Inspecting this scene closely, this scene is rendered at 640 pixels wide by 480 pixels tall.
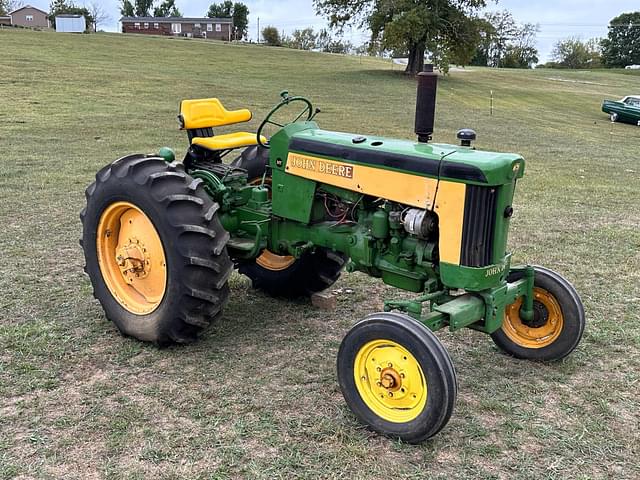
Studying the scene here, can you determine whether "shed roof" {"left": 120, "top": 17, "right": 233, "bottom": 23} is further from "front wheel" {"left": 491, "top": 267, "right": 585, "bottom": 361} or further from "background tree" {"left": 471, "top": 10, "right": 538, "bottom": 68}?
"front wheel" {"left": 491, "top": 267, "right": 585, "bottom": 361}

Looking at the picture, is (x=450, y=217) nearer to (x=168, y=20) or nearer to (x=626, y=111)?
(x=626, y=111)

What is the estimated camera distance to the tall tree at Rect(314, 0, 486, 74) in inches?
1156

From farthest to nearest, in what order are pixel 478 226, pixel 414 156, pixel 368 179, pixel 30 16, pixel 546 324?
pixel 30 16 < pixel 546 324 < pixel 368 179 < pixel 414 156 < pixel 478 226

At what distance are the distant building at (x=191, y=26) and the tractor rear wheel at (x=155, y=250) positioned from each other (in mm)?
83089

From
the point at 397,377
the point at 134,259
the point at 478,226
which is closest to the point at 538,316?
the point at 478,226

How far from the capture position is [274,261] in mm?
5137

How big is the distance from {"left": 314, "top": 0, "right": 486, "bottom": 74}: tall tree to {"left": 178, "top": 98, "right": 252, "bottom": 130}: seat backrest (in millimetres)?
25812

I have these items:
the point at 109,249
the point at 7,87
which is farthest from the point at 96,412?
the point at 7,87

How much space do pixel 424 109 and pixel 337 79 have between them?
2848cm

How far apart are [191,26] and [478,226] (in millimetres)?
92030

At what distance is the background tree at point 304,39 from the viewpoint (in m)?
84.3

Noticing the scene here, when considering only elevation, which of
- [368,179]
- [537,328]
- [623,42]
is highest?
[623,42]

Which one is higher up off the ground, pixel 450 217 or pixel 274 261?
pixel 450 217

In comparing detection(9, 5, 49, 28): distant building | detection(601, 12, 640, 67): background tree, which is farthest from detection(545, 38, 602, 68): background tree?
detection(9, 5, 49, 28): distant building
